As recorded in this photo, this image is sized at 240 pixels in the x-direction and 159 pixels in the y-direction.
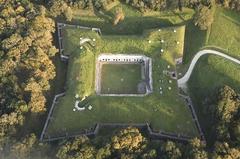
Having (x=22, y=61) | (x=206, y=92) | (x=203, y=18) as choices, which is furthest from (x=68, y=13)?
(x=206, y=92)

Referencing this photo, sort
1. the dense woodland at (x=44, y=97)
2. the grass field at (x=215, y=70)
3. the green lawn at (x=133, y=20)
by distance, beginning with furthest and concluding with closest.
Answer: the green lawn at (x=133, y=20) < the grass field at (x=215, y=70) < the dense woodland at (x=44, y=97)

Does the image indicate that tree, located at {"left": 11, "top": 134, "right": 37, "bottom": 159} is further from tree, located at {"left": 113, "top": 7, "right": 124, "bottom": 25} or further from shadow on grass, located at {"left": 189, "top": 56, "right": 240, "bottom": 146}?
tree, located at {"left": 113, "top": 7, "right": 124, "bottom": 25}

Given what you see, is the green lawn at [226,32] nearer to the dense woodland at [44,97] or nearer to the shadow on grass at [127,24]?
the dense woodland at [44,97]

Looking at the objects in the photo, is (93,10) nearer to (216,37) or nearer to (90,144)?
(216,37)

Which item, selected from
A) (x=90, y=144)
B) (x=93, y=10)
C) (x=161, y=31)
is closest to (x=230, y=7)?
(x=161, y=31)

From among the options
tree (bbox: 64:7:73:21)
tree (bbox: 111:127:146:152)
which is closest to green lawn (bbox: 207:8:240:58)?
tree (bbox: 111:127:146:152)

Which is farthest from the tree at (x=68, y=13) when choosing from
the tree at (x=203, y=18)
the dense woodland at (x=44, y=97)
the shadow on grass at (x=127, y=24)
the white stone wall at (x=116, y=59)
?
the tree at (x=203, y=18)
